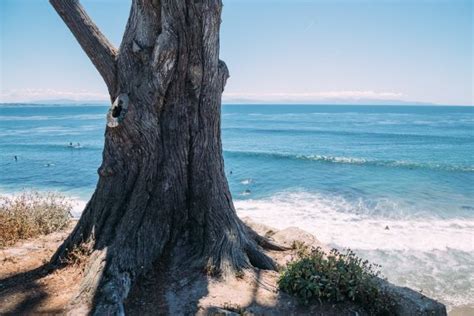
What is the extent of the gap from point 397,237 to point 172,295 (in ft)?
35.4

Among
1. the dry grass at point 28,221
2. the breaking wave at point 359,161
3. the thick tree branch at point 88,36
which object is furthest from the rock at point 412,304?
the breaking wave at point 359,161

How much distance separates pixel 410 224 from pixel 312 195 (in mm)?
5934

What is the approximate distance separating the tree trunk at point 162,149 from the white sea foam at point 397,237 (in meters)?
6.41

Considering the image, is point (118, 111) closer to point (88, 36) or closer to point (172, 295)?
point (88, 36)

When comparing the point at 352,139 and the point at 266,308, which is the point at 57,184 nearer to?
the point at 266,308

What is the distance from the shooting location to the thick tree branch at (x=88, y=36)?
20.1 feet

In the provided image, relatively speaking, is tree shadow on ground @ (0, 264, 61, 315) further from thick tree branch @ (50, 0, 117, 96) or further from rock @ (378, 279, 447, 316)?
rock @ (378, 279, 447, 316)

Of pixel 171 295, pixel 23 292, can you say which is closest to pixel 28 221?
pixel 23 292

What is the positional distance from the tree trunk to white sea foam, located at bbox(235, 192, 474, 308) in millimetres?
6406

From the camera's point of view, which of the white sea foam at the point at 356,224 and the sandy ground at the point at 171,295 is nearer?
the sandy ground at the point at 171,295

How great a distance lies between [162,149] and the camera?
6070 millimetres

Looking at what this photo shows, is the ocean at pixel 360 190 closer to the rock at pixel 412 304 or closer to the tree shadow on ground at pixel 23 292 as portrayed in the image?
the rock at pixel 412 304

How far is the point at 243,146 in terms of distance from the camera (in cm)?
4059

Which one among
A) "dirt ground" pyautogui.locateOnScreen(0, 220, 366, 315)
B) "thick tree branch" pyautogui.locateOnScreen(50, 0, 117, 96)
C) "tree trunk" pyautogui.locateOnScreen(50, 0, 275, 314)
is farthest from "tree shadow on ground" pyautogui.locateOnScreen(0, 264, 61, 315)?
"thick tree branch" pyautogui.locateOnScreen(50, 0, 117, 96)
